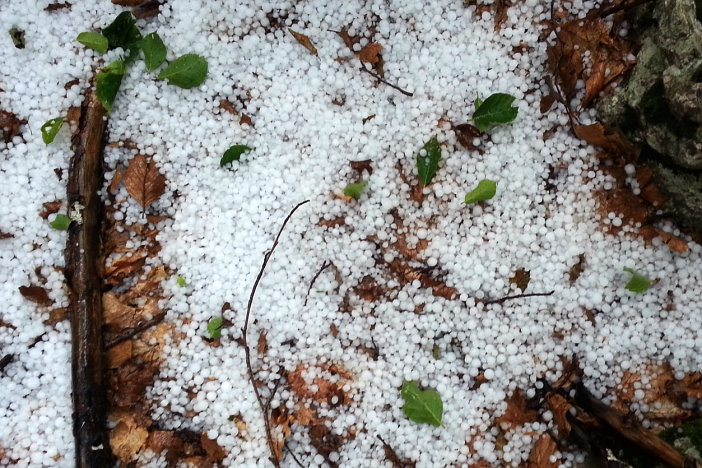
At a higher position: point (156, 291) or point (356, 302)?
point (356, 302)

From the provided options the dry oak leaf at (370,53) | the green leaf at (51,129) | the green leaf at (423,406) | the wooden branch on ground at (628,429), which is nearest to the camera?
the wooden branch on ground at (628,429)

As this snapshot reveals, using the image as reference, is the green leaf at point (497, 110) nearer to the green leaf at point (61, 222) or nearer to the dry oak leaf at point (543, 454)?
the dry oak leaf at point (543, 454)

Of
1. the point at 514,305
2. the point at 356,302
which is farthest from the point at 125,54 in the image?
the point at 514,305

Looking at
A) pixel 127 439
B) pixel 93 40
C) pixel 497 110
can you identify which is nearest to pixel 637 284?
pixel 497 110

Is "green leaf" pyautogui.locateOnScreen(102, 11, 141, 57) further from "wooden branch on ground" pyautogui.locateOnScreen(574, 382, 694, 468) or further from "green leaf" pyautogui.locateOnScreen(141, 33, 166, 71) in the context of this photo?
"wooden branch on ground" pyautogui.locateOnScreen(574, 382, 694, 468)

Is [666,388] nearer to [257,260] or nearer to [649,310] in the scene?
[649,310]

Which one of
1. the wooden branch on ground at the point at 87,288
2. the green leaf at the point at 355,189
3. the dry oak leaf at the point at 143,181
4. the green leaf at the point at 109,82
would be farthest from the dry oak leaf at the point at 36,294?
the green leaf at the point at 355,189
